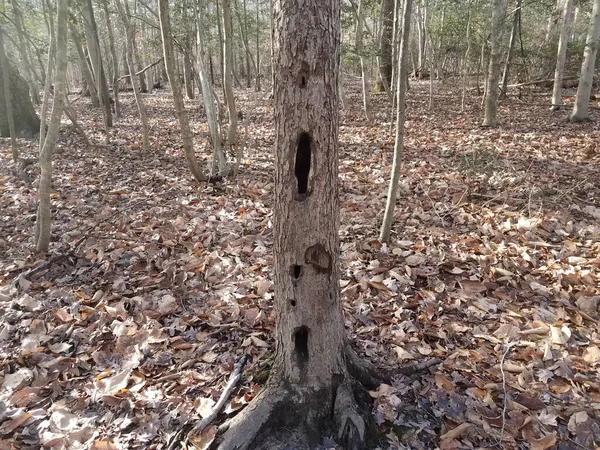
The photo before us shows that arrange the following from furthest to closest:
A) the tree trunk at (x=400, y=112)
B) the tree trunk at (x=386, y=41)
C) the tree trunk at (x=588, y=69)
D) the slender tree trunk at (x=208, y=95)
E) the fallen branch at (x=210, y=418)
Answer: the tree trunk at (x=386, y=41)
the tree trunk at (x=588, y=69)
the slender tree trunk at (x=208, y=95)
the tree trunk at (x=400, y=112)
the fallen branch at (x=210, y=418)

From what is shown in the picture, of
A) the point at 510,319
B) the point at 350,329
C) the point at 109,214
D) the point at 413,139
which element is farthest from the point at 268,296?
the point at 413,139

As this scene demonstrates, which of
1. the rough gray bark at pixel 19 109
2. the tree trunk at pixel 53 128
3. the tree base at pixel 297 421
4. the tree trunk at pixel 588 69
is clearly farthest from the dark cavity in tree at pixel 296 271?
the rough gray bark at pixel 19 109

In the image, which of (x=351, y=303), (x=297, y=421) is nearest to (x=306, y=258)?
(x=297, y=421)

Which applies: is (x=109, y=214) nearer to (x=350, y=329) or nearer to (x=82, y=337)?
(x=82, y=337)

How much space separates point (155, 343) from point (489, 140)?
7857mm

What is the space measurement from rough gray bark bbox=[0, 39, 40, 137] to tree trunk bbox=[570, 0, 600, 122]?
45.6ft

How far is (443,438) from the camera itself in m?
2.42

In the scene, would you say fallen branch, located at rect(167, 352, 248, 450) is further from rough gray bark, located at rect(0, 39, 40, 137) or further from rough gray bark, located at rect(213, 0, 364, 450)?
rough gray bark, located at rect(0, 39, 40, 137)

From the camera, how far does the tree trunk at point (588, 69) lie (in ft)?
28.8

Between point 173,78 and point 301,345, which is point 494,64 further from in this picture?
point 301,345

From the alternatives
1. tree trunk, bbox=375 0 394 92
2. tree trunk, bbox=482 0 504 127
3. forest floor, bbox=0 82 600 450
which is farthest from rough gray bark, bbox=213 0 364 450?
tree trunk, bbox=375 0 394 92

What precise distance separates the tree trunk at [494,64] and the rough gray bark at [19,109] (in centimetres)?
1183

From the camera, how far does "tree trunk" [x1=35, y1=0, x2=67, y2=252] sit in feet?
13.1

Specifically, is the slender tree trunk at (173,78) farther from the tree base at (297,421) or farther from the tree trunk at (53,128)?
the tree base at (297,421)
